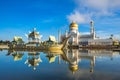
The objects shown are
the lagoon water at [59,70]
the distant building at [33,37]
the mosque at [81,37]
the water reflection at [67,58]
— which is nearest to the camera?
the lagoon water at [59,70]

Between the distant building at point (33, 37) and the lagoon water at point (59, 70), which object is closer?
the lagoon water at point (59, 70)

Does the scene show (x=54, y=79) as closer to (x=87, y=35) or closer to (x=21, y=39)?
(x=21, y=39)

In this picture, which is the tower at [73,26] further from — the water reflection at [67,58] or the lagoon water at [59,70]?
the lagoon water at [59,70]

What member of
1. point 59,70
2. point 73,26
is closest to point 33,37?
point 73,26

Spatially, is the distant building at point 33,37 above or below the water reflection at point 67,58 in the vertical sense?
above

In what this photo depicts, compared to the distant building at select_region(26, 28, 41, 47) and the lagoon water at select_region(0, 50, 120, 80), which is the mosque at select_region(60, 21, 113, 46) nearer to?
the distant building at select_region(26, 28, 41, 47)

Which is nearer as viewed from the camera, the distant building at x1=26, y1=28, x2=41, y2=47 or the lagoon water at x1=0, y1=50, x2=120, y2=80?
the lagoon water at x1=0, y1=50, x2=120, y2=80

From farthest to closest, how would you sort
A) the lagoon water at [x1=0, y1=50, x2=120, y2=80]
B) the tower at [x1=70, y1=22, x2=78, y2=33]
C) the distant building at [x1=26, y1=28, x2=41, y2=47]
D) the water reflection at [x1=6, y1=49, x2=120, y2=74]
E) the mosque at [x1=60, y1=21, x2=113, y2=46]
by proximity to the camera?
1. the tower at [x1=70, y1=22, x2=78, y2=33]
2. the mosque at [x1=60, y1=21, x2=113, y2=46]
3. the distant building at [x1=26, y1=28, x2=41, y2=47]
4. the water reflection at [x1=6, y1=49, x2=120, y2=74]
5. the lagoon water at [x1=0, y1=50, x2=120, y2=80]

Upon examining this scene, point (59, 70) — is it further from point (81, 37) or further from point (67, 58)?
point (81, 37)

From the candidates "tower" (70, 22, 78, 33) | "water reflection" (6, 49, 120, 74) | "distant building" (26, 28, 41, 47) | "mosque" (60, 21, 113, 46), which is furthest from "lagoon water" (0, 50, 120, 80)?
"tower" (70, 22, 78, 33)

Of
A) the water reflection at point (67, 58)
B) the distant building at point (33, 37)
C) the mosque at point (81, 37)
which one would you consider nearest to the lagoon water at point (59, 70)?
the water reflection at point (67, 58)

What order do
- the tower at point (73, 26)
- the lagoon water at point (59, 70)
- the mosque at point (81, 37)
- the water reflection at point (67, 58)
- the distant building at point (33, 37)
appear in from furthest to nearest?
the tower at point (73, 26) < the mosque at point (81, 37) < the distant building at point (33, 37) < the water reflection at point (67, 58) < the lagoon water at point (59, 70)

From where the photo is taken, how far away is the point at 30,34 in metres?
59.5

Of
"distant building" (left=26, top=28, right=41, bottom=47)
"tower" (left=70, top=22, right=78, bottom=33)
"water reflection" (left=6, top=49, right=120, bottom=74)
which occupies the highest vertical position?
"tower" (left=70, top=22, right=78, bottom=33)
